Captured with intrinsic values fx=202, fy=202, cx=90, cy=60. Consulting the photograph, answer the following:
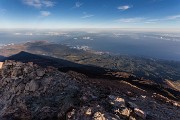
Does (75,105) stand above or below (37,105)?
above

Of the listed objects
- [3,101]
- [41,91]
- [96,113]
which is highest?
[96,113]

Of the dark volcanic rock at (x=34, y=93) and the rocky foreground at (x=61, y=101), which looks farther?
the dark volcanic rock at (x=34, y=93)

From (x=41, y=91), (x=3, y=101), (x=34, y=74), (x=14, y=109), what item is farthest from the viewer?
(x=34, y=74)

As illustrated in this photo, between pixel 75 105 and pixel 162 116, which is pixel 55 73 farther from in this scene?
pixel 162 116

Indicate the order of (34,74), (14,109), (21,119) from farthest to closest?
(34,74) < (14,109) < (21,119)

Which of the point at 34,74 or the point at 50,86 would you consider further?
the point at 34,74

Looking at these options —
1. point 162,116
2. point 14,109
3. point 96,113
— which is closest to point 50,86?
point 14,109

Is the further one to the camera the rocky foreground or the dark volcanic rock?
the dark volcanic rock
